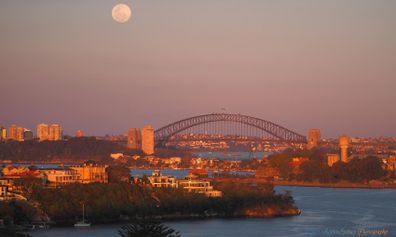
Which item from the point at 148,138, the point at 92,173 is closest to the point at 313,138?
the point at 148,138

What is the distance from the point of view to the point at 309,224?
2767 centimetres

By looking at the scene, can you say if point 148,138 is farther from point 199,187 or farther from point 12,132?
point 199,187

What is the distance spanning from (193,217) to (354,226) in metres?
4.53

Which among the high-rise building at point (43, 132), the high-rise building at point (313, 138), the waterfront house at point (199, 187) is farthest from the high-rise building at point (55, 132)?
the waterfront house at point (199, 187)

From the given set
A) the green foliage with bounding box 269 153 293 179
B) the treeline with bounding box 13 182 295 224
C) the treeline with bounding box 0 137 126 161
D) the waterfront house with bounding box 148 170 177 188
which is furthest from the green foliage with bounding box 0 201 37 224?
the treeline with bounding box 0 137 126 161

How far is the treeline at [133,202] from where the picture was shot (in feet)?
91.8

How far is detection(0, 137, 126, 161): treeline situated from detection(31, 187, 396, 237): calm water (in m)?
38.9

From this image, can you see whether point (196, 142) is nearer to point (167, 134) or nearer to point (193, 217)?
point (167, 134)

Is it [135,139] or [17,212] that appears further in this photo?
[135,139]

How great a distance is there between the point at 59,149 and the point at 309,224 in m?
51.1

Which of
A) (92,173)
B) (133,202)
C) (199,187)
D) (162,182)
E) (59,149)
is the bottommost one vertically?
(133,202)

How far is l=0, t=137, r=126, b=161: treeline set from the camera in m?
74.0

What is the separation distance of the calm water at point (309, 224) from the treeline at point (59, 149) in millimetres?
38885

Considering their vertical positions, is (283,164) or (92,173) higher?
(283,164)
